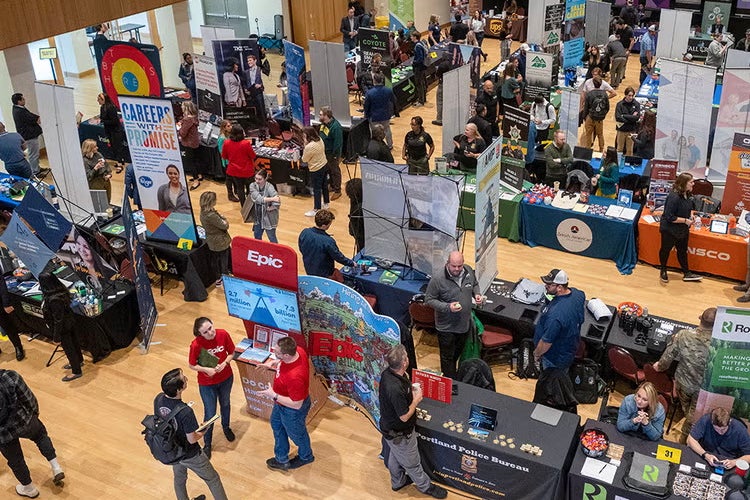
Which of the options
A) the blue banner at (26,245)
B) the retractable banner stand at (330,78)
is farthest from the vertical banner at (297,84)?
the blue banner at (26,245)

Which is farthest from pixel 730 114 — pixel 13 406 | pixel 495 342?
pixel 13 406

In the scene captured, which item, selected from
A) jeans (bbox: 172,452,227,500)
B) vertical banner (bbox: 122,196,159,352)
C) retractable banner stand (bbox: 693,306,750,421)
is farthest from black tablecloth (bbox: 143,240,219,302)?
retractable banner stand (bbox: 693,306,750,421)

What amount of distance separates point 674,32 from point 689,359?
11003 millimetres

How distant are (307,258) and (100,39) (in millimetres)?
6962

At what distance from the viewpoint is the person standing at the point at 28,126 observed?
12.3 metres

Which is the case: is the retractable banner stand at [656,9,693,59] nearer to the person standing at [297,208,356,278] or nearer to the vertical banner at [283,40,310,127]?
the vertical banner at [283,40,310,127]

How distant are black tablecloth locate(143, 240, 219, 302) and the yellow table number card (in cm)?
563

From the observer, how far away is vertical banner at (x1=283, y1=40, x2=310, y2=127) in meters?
11.8

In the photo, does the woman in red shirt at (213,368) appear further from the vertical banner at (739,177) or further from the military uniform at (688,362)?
the vertical banner at (739,177)

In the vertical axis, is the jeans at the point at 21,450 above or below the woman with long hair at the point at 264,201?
below

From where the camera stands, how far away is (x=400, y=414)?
5.54 m

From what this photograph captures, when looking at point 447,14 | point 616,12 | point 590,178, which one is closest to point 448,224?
point 590,178

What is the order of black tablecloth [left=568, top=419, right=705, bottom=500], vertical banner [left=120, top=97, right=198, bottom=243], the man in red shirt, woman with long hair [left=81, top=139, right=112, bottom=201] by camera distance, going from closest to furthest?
black tablecloth [left=568, top=419, right=705, bottom=500]
the man in red shirt
vertical banner [left=120, top=97, right=198, bottom=243]
woman with long hair [left=81, top=139, right=112, bottom=201]

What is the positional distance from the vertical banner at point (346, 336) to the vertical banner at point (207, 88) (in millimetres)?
6941
